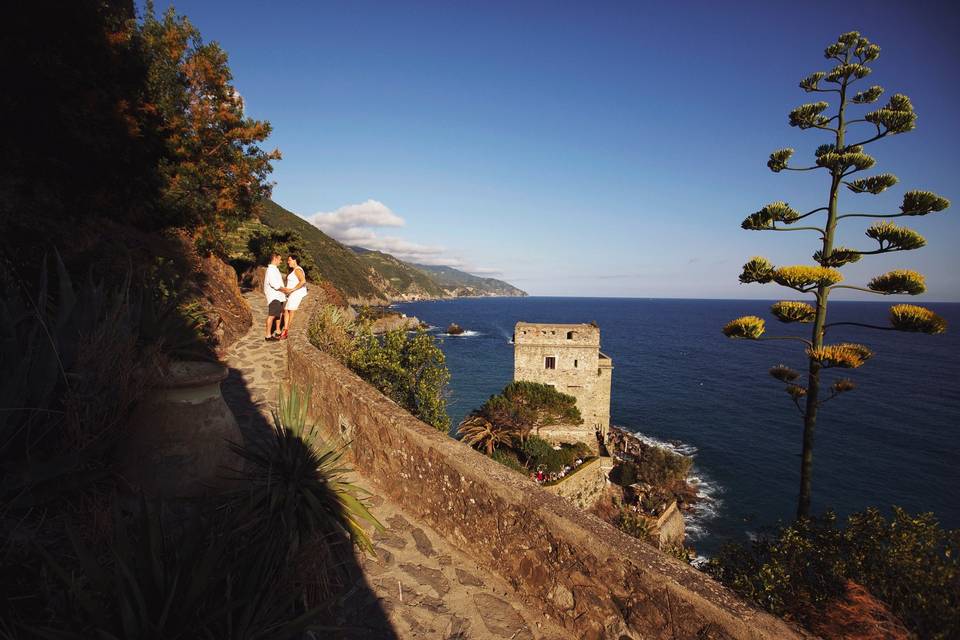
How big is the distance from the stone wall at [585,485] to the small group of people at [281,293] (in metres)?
17.3

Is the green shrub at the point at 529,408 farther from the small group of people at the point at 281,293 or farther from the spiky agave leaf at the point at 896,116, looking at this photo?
the spiky agave leaf at the point at 896,116

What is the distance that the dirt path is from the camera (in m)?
3.32

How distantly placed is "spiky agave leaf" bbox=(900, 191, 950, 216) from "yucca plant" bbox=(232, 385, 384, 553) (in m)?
8.91

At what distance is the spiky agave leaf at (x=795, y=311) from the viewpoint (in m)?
6.69

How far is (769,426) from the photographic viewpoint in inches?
1599

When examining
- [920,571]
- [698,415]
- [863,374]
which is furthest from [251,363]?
[863,374]

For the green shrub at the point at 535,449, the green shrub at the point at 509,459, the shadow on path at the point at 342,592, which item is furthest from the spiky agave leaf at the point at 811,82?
the green shrub at the point at 535,449

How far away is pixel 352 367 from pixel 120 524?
7.60 m

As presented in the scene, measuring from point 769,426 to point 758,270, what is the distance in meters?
43.3

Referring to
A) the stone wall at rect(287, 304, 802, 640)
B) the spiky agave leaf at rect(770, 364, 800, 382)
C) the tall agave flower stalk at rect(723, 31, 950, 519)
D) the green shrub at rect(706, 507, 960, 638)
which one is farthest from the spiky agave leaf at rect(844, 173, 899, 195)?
the stone wall at rect(287, 304, 802, 640)

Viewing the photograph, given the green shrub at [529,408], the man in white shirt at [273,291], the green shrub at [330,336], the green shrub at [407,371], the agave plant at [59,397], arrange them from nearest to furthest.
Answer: the agave plant at [59,397], the man in white shirt at [273,291], the green shrub at [330,336], the green shrub at [407,371], the green shrub at [529,408]

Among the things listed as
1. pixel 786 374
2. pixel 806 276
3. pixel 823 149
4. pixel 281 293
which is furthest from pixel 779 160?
pixel 281 293

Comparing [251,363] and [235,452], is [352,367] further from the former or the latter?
[235,452]

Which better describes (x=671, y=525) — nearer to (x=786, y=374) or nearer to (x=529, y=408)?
(x=529, y=408)
